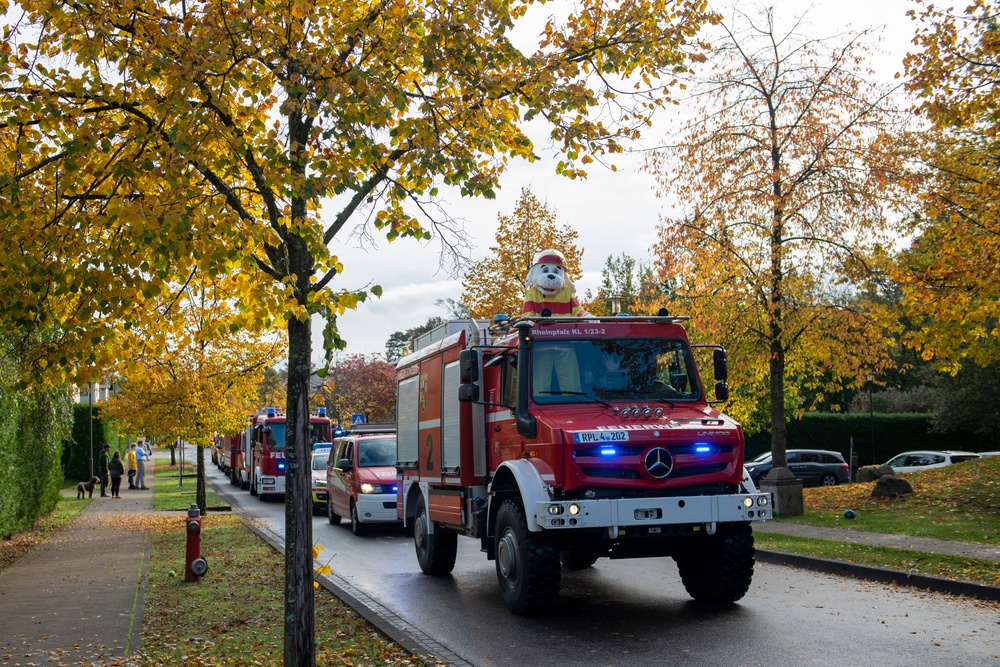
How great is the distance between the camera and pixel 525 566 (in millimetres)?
9211

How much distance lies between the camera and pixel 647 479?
911 cm

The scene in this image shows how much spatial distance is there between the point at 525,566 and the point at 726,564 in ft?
6.58

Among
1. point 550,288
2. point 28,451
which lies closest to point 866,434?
point 28,451

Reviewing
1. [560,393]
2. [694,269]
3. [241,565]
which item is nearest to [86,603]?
[241,565]

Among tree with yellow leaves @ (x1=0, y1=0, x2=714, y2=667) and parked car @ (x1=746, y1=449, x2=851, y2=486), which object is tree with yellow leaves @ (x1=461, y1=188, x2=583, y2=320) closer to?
parked car @ (x1=746, y1=449, x2=851, y2=486)

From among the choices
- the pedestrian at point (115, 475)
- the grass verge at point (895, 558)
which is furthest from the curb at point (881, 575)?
the pedestrian at point (115, 475)

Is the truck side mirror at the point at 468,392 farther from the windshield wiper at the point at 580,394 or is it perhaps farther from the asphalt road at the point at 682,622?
the asphalt road at the point at 682,622

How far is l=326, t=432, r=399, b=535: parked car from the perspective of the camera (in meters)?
18.6

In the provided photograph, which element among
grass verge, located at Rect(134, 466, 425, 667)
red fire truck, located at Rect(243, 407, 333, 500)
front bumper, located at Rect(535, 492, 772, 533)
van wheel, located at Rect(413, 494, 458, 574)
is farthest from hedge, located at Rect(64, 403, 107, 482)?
front bumper, located at Rect(535, 492, 772, 533)

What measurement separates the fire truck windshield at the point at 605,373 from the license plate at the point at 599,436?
36.7 inches

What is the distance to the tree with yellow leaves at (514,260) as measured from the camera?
31.4 metres

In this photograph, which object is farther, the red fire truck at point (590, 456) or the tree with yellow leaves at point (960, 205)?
the tree with yellow leaves at point (960, 205)

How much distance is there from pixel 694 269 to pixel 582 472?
41.6 ft

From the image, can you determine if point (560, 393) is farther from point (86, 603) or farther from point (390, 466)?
point (390, 466)
